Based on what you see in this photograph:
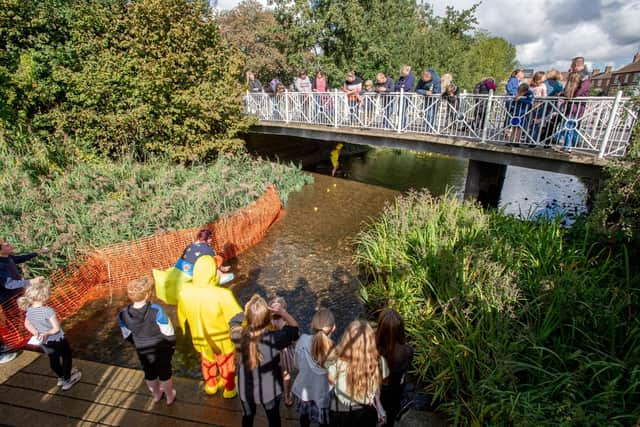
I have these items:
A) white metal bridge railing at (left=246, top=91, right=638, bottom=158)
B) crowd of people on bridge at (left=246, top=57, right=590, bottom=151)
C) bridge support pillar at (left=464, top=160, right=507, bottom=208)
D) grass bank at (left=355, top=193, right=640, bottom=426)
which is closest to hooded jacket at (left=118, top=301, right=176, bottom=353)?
grass bank at (left=355, top=193, right=640, bottom=426)

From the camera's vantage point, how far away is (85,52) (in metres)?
10.7

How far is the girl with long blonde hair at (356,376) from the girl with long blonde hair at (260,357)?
17.1 inches

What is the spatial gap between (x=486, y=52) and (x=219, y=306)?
49.2 metres

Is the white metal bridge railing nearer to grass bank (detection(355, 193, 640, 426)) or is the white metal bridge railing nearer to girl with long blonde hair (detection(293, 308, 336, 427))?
grass bank (detection(355, 193, 640, 426))

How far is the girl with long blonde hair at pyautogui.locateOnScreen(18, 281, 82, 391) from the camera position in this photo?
3.09m

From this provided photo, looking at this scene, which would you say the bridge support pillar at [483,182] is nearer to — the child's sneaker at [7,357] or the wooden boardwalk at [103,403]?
the wooden boardwalk at [103,403]

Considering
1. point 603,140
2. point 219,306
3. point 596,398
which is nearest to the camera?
point 596,398

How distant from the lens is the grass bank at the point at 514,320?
113 inches

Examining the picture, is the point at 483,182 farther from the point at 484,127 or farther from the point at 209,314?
the point at 209,314

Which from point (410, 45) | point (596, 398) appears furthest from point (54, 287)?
point (410, 45)

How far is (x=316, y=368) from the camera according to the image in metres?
2.37

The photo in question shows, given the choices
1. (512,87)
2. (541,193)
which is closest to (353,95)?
(512,87)

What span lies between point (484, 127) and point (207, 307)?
7.85 metres

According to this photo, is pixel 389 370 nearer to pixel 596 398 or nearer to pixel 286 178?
pixel 596 398
